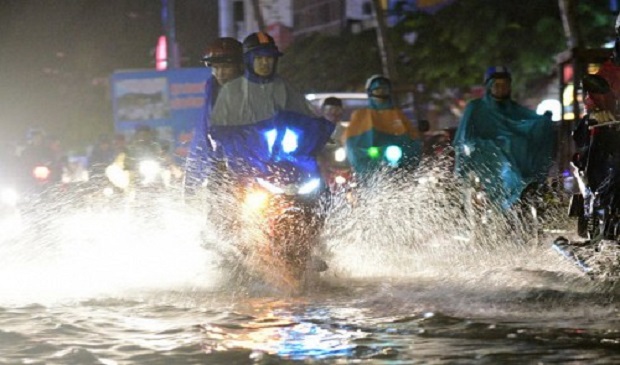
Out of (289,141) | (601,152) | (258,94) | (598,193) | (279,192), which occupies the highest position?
(258,94)

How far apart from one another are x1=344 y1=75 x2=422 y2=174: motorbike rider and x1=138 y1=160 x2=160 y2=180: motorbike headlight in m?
3.60

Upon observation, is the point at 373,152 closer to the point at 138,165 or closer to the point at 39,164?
the point at 138,165

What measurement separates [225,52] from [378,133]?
10.5 feet

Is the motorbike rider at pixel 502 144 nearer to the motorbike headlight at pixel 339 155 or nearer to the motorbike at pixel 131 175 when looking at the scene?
the motorbike headlight at pixel 339 155

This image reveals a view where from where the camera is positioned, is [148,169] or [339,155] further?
[148,169]

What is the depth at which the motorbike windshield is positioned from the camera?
8.62 m

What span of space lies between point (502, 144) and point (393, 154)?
4.82 ft

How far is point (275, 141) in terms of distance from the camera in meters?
8.70

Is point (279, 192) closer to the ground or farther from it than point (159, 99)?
closer to the ground

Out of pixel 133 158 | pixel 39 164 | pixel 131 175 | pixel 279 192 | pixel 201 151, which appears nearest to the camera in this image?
pixel 279 192

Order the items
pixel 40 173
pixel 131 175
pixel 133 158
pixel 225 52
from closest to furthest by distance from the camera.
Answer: pixel 225 52 < pixel 131 175 < pixel 133 158 < pixel 40 173

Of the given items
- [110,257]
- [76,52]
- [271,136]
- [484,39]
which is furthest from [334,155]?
[76,52]

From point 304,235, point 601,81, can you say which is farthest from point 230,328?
point 601,81

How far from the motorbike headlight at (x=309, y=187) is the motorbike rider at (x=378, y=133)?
372cm
